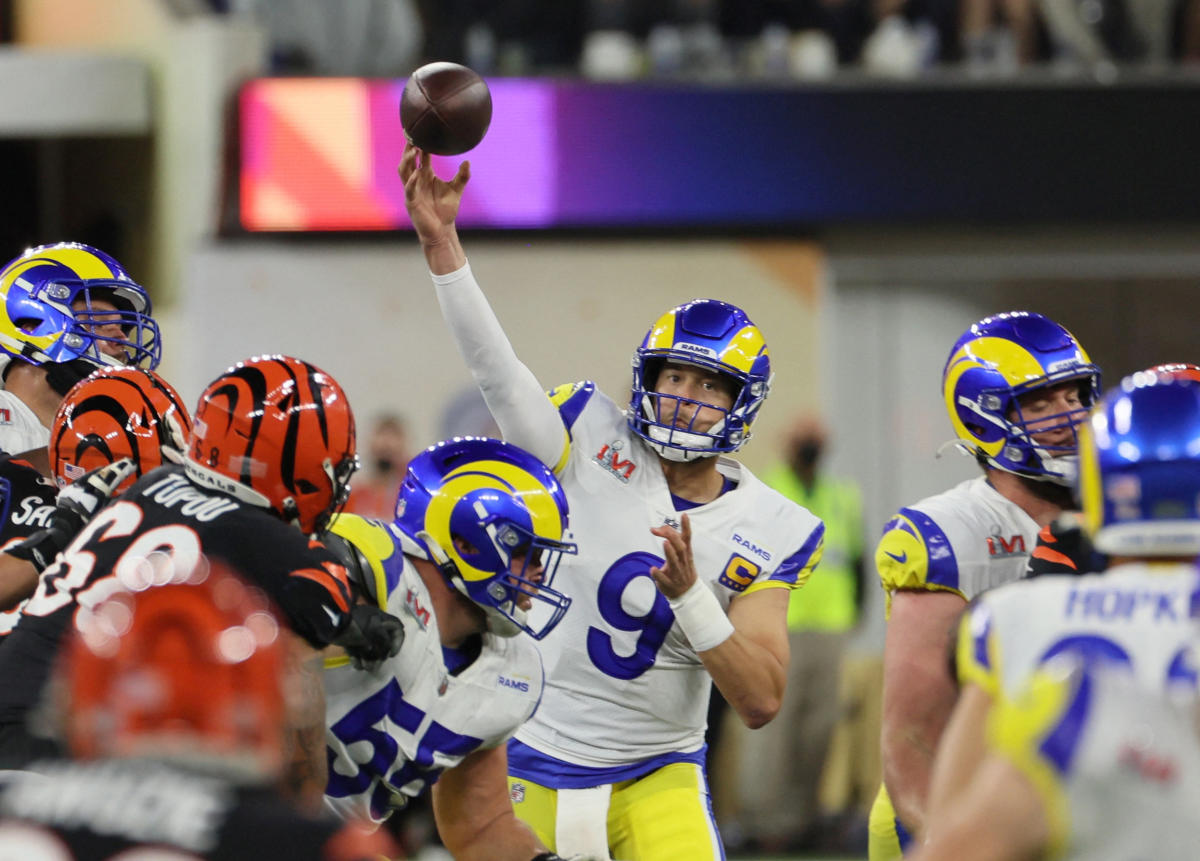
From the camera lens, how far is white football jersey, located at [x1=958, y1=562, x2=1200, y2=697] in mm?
2234

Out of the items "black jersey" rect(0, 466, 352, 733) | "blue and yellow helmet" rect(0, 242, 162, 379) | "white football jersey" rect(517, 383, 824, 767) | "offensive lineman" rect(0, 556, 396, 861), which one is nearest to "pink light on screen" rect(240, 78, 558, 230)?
"blue and yellow helmet" rect(0, 242, 162, 379)

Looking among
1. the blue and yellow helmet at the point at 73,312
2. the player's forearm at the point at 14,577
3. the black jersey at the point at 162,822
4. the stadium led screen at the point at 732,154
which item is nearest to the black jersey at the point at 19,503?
the player's forearm at the point at 14,577

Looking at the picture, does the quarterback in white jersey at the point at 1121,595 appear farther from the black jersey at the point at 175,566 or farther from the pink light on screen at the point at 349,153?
the pink light on screen at the point at 349,153

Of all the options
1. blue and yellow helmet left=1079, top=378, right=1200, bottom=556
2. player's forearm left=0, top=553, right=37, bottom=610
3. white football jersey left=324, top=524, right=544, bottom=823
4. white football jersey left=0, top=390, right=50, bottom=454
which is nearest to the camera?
blue and yellow helmet left=1079, top=378, right=1200, bottom=556

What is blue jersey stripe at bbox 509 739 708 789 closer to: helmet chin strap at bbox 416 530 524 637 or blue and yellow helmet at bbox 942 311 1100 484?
helmet chin strap at bbox 416 530 524 637

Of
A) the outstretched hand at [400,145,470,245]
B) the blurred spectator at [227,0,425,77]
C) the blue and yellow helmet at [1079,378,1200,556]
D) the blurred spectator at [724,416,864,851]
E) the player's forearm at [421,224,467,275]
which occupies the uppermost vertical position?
the blurred spectator at [227,0,425,77]

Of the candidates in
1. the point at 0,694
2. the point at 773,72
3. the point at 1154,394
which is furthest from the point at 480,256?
the point at 1154,394

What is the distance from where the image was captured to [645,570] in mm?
4398

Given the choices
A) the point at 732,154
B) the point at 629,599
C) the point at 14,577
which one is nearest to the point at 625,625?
the point at 629,599

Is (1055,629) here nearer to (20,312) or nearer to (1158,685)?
(1158,685)

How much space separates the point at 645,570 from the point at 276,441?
1.38 meters

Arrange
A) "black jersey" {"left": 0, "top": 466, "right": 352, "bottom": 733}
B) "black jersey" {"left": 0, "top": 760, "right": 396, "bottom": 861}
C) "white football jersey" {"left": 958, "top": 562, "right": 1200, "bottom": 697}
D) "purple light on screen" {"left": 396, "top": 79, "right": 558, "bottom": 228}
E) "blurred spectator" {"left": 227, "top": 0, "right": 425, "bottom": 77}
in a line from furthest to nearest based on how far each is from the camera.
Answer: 1. "blurred spectator" {"left": 227, "top": 0, "right": 425, "bottom": 77}
2. "purple light on screen" {"left": 396, "top": 79, "right": 558, "bottom": 228}
3. "black jersey" {"left": 0, "top": 466, "right": 352, "bottom": 733}
4. "white football jersey" {"left": 958, "top": 562, "right": 1200, "bottom": 697}
5. "black jersey" {"left": 0, "top": 760, "right": 396, "bottom": 861}

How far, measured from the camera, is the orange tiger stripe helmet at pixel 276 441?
10.7 feet

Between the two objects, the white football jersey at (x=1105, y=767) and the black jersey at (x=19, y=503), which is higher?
the black jersey at (x=19, y=503)
